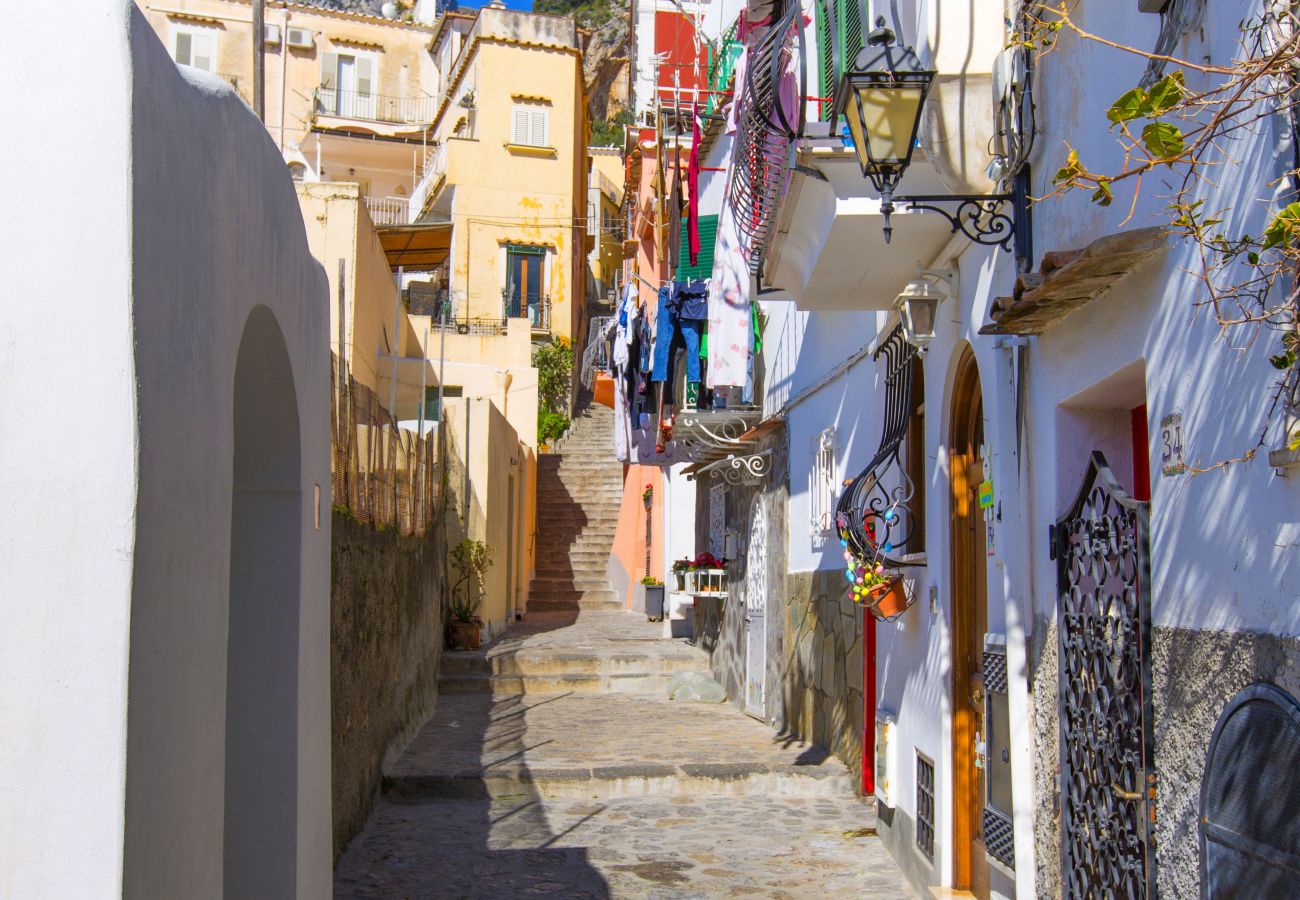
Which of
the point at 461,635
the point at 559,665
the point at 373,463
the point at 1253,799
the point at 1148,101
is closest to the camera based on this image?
the point at 1148,101

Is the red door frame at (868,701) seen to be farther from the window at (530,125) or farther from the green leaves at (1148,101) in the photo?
the window at (530,125)

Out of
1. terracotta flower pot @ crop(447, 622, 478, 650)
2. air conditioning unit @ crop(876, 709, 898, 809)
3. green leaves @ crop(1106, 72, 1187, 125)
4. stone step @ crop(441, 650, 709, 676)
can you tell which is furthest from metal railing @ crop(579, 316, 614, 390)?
green leaves @ crop(1106, 72, 1187, 125)

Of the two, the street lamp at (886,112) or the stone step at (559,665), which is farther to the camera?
the stone step at (559,665)

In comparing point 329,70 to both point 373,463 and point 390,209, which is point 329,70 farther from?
point 373,463

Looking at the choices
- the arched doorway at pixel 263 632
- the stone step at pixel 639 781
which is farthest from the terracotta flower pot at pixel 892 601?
the arched doorway at pixel 263 632

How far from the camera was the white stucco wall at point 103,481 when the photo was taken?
3121 mm

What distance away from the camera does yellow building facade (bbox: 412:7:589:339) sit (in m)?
36.5

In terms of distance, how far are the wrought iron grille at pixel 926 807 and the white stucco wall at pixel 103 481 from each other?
5290 millimetres

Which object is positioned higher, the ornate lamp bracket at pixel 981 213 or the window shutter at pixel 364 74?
the window shutter at pixel 364 74

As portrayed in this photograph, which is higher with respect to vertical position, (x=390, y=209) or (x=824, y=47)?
(x=390, y=209)

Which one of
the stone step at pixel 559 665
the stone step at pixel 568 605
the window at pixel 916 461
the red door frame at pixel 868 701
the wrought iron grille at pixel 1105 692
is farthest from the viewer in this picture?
the stone step at pixel 568 605

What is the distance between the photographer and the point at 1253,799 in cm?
380

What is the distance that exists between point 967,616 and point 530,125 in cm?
3157

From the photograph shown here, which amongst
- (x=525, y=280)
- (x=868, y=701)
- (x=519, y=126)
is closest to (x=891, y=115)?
(x=868, y=701)
